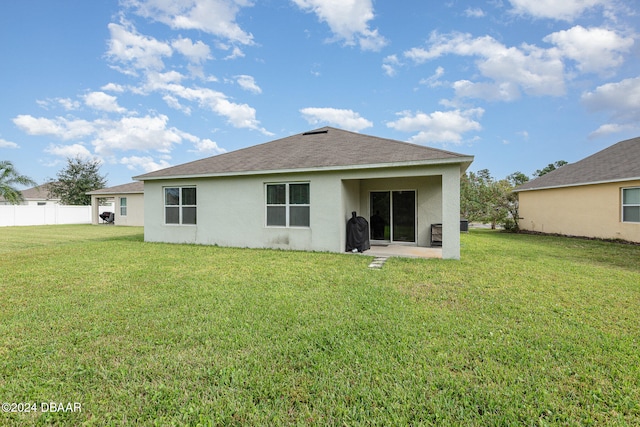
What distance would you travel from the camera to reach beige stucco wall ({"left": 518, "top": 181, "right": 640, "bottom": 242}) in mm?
12539

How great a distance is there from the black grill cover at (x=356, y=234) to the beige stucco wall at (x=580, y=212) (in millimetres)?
11466

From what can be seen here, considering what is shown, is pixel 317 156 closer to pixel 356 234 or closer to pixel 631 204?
pixel 356 234

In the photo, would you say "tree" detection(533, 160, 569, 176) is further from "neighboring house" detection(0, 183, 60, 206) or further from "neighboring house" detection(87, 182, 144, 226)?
"neighboring house" detection(0, 183, 60, 206)

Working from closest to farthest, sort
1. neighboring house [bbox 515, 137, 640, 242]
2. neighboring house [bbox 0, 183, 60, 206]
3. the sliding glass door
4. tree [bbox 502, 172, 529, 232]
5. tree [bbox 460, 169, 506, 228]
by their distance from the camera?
the sliding glass door < neighboring house [bbox 515, 137, 640, 242] < tree [bbox 502, 172, 529, 232] < tree [bbox 460, 169, 506, 228] < neighboring house [bbox 0, 183, 60, 206]

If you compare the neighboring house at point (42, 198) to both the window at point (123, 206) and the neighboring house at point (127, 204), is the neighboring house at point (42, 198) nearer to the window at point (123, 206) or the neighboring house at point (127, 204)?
the neighboring house at point (127, 204)

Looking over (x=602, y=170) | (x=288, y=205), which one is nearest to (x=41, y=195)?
(x=288, y=205)

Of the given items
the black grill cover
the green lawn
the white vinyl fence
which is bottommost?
the green lawn

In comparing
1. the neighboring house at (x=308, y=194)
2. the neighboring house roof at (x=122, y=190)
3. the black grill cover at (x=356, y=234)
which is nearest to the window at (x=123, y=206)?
the neighboring house roof at (x=122, y=190)

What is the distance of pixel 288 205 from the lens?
1023cm

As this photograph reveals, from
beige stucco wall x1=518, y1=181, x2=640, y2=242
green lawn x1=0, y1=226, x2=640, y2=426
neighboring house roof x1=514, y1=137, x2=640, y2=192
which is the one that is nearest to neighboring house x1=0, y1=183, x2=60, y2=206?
green lawn x1=0, y1=226, x2=640, y2=426

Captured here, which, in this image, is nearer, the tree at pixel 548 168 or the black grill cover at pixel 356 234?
the black grill cover at pixel 356 234

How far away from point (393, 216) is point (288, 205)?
444 cm

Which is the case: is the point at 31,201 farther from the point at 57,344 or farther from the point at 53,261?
the point at 57,344

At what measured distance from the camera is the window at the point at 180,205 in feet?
38.5
